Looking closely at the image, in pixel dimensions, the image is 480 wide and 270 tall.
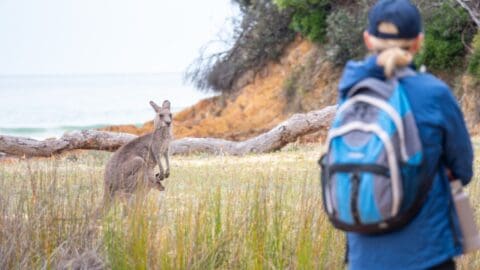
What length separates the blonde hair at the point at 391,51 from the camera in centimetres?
453

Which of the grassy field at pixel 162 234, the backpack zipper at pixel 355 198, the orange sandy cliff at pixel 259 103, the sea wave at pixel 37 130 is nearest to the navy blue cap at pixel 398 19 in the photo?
the backpack zipper at pixel 355 198

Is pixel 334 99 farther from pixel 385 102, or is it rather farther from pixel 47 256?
pixel 385 102

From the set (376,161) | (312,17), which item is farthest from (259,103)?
(376,161)

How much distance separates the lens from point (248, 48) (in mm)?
37625

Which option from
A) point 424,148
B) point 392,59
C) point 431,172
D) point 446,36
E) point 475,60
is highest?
point 446,36

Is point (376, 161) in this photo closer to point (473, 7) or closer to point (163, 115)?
point (163, 115)

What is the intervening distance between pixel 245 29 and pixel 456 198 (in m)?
33.6

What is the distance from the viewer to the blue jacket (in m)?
4.57

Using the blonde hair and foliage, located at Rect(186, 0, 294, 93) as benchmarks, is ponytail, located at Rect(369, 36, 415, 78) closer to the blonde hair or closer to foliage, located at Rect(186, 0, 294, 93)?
the blonde hair

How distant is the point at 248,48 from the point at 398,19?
33041mm

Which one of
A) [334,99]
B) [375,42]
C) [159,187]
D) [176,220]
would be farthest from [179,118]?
[375,42]

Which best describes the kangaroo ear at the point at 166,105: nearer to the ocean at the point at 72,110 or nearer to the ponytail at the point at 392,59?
the ponytail at the point at 392,59

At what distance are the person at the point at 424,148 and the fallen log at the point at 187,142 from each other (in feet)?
46.9

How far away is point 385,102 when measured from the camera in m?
4.51
